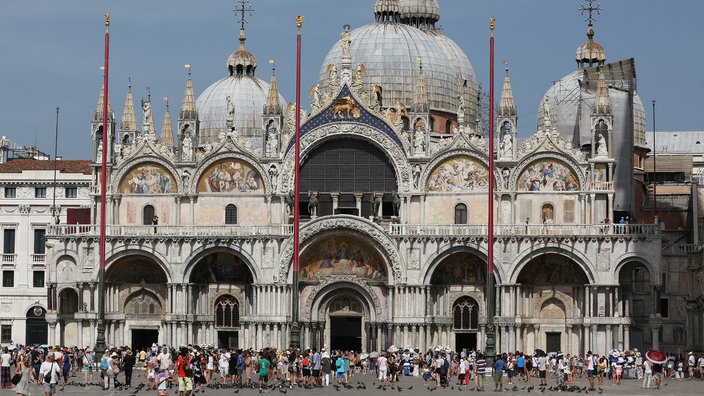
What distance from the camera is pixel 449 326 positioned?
317 ft

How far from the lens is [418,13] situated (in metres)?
114

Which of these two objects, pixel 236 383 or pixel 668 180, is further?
pixel 668 180

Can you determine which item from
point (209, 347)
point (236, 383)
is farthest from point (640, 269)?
point (236, 383)

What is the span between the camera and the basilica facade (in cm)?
9494

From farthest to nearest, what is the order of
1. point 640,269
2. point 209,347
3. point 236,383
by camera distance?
point 640,269, point 209,347, point 236,383

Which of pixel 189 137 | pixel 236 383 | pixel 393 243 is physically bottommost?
pixel 236 383

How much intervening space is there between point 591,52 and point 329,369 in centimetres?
5006

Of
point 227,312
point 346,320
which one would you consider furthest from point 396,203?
point 227,312

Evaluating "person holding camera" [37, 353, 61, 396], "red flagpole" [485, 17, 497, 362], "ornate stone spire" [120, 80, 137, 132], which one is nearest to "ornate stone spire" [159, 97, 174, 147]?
"ornate stone spire" [120, 80, 137, 132]

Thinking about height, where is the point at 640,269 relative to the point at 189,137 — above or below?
below

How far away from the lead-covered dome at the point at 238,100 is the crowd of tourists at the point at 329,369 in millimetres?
28594

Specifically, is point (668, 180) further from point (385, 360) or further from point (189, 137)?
point (385, 360)

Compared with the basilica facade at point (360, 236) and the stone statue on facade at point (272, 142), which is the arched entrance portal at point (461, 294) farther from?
the stone statue on facade at point (272, 142)

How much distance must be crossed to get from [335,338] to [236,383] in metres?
23.1
